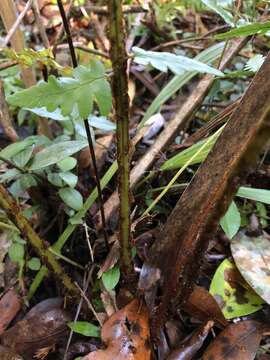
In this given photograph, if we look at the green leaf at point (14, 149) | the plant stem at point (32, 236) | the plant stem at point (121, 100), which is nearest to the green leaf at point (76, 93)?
the plant stem at point (121, 100)

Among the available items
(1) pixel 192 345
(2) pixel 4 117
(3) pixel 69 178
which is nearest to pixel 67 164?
(3) pixel 69 178

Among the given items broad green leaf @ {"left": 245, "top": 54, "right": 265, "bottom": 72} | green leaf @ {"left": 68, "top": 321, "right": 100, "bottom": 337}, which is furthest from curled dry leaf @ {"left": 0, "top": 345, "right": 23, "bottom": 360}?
broad green leaf @ {"left": 245, "top": 54, "right": 265, "bottom": 72}

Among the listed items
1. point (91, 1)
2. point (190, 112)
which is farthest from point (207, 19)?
point (190, 112)

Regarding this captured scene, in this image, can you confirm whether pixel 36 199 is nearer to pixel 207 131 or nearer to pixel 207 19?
pixel 207 131

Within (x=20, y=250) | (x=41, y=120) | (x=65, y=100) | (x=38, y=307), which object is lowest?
(x=38, y=307)

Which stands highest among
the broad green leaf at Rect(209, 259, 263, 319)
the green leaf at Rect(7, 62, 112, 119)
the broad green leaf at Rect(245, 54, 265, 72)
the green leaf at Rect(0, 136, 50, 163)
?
the green leaf at Rect(7, 62, 112, 119)

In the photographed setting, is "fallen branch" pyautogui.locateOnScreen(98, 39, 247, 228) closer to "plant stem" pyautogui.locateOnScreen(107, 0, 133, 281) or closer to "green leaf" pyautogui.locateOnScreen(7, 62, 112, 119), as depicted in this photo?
"plant stem" pyautogui.locateOnScreen(107, 0, 133, 281)
